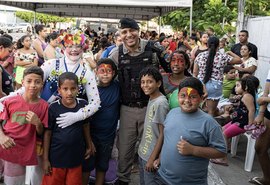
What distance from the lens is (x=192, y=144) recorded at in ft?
9.07

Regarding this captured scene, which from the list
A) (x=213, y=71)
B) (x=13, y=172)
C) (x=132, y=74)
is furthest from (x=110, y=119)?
(x=213, y=71)

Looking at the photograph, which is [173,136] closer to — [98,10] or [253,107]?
[253,107]

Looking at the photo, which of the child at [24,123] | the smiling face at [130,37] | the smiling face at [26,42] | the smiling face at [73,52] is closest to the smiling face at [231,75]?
the smiling face at [130,37]

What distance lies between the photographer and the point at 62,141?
3.34 meters

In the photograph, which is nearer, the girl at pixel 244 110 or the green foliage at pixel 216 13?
the girl at pixel 244 110

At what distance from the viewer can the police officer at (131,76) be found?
3.77m

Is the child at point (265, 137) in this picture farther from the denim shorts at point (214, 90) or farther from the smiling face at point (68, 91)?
the smiling face at point (68, 91)

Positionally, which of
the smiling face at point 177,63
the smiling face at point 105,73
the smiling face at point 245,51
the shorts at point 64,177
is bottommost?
the shorts at point 64,177

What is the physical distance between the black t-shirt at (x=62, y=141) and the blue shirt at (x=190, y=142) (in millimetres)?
923

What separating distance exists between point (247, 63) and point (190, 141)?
14.8 ft

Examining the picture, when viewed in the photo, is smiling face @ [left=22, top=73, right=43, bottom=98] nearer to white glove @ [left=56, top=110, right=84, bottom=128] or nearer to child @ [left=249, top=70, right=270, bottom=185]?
white glove @ [left=56, top=110, right=84, bottom=128]

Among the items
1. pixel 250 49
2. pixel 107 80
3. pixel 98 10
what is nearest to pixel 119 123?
pixel 107 80

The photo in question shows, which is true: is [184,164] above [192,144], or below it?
below

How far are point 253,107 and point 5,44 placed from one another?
3505 millimetres
